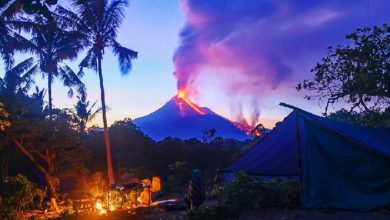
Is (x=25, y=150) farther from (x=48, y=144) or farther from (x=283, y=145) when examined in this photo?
(x=283, y=145)

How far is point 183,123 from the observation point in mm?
45844

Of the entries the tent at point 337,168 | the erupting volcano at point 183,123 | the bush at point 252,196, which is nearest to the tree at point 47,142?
the bush at point 252,196

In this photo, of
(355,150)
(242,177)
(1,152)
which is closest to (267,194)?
(242,177)

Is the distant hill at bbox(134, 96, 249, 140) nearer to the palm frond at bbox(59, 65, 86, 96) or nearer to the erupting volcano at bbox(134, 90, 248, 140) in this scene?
the erupting volcano at bbox(134, 90, 248, 140)

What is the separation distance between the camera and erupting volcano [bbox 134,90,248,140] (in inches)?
1778

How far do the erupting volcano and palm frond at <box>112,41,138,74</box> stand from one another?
19.5m

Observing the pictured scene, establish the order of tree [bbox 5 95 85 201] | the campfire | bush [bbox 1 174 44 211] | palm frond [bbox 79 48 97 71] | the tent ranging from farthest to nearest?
palm frond [bbox 79 48 97 71]
tree [bbox 5 95 85 201]
the campfire
bush [bbox 1 174 44 211]
the tent

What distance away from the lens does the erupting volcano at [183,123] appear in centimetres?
4516

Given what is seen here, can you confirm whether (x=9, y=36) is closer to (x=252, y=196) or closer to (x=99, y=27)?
(x=99, y=27)

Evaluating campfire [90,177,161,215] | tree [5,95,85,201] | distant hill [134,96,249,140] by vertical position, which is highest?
distant hill [134,96,249,140]

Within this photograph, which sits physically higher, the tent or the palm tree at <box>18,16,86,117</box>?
the palm tree at <box>18,16,86,117</box>

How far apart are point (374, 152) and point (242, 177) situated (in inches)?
110

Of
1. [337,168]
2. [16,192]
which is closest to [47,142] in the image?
[16,192]

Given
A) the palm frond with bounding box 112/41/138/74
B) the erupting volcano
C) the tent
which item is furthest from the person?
the erupting volcano
